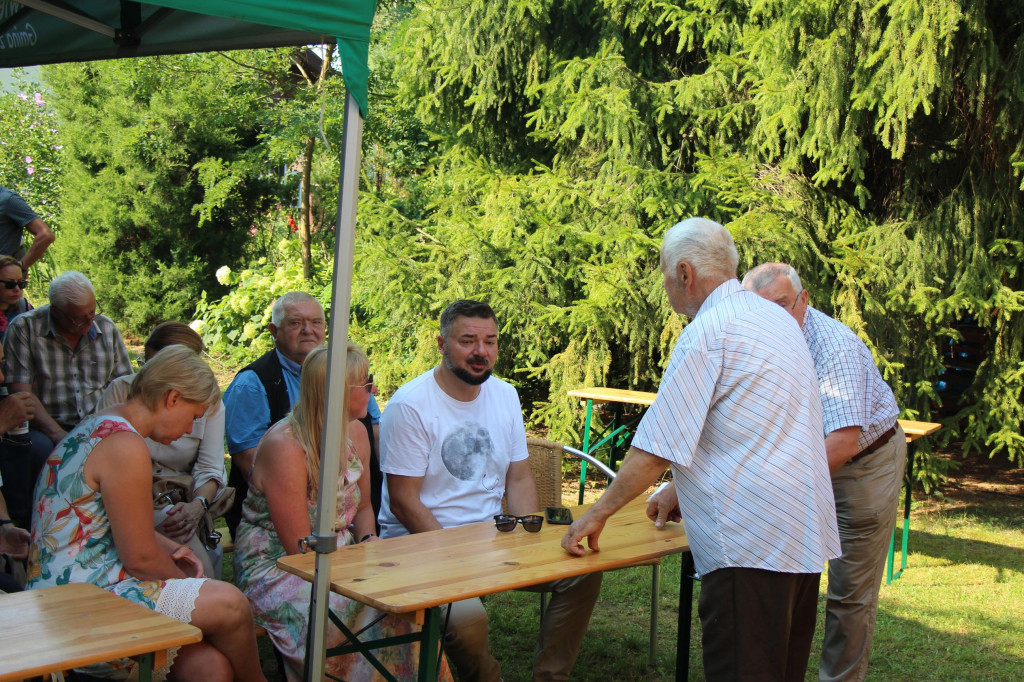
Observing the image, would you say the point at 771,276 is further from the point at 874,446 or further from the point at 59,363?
the point at 59,363

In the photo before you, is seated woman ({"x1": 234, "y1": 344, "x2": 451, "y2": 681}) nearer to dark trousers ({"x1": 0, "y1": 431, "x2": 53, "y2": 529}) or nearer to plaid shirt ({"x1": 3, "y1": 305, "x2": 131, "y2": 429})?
dark trousers ({"x1": 0, "y1": 431, "x2": 53, "y2": 529})

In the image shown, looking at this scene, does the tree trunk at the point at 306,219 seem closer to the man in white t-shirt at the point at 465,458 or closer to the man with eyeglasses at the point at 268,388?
the man with eyeglasses at the point at 268,388

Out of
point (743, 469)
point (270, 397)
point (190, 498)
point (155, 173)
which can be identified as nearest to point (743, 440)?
point (743, 469)

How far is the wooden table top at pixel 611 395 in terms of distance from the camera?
661cm

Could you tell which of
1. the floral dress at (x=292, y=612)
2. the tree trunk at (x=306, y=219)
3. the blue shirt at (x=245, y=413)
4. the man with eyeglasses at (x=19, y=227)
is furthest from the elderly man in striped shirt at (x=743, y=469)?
the tree trunk at (x=306, y=219)

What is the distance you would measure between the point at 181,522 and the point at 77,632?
1.31 m

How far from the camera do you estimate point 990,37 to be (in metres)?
6.38

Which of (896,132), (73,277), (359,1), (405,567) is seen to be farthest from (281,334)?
(896,132)

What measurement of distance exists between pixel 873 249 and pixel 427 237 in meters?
3.83

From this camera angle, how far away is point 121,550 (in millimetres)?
2520

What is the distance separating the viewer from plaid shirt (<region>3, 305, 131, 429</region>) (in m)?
4.35

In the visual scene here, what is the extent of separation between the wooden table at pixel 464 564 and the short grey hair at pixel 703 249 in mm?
936

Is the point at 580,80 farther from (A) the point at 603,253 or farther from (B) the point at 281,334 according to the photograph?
(B) the point at 281,334

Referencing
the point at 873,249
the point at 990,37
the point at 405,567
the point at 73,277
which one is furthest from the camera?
the point at 873,249
